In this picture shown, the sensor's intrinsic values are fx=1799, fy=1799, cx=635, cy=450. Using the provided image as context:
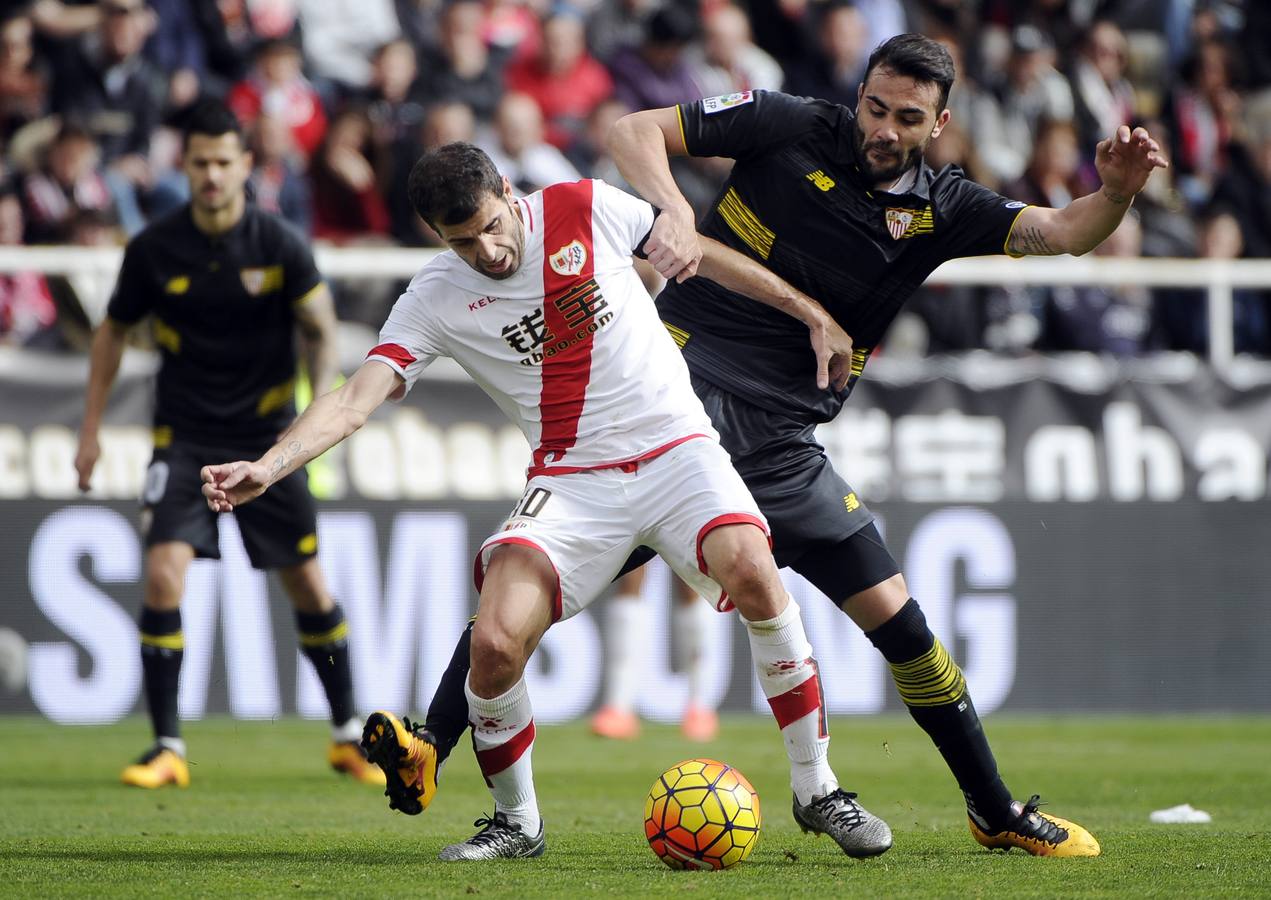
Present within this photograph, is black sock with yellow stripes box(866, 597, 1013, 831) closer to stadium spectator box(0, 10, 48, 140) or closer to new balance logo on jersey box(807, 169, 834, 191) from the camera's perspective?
new balance logo on jersey box(807, 169, 834, 191)

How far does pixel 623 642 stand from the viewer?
10.4 meters

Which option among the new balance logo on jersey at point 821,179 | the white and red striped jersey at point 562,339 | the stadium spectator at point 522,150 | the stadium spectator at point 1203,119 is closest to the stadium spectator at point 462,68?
the stadium spectator at point 522,150

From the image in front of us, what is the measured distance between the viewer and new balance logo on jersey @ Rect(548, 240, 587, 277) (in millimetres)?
5680

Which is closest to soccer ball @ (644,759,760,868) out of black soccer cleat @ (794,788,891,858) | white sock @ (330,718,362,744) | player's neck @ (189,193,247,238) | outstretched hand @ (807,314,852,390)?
black soccer cleat @ (794,788,891,858)

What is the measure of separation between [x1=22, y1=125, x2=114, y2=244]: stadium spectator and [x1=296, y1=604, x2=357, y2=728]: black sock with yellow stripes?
14.9ft

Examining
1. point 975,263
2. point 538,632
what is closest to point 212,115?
point 538,632

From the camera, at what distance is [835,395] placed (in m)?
6.15

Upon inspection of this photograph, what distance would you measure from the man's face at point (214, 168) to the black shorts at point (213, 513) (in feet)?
3.74

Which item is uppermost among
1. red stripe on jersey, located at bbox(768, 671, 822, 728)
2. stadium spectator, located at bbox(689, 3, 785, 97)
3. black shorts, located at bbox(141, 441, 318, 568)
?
stadium spectator, located at bbox(689, 3, 785, 97)

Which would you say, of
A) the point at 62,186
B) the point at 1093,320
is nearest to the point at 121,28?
the point at 62,186

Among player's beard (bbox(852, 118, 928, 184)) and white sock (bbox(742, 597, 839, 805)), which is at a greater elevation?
player's beard (bbox(852, 118, 928, 184))

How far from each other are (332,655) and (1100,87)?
926 cm

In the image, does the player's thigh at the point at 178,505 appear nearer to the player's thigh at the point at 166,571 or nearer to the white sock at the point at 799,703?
the player's thigh at the point at 166,571

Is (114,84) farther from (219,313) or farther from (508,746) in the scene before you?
(508,746)
